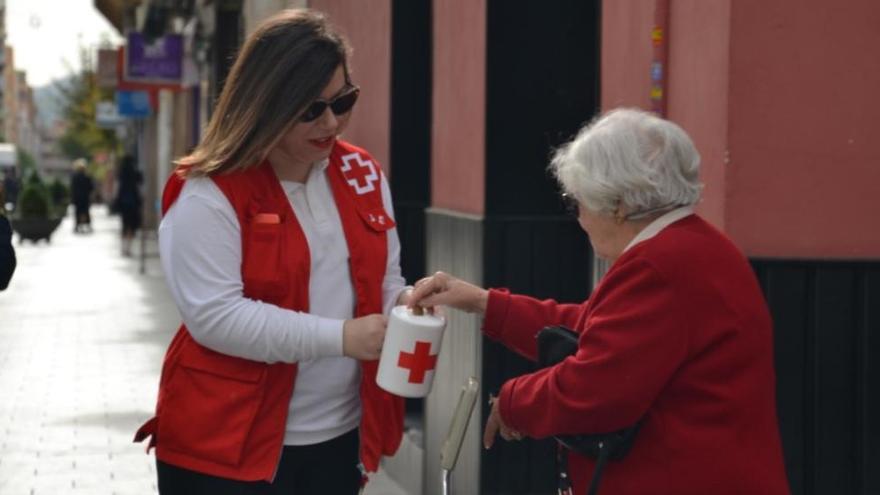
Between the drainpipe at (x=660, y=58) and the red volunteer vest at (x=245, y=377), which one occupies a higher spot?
the drainpipe at (x=660, y=58)

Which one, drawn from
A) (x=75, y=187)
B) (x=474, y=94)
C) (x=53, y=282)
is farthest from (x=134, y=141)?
(x=474, y=94)

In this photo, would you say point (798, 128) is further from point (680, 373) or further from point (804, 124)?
point (680, 373)

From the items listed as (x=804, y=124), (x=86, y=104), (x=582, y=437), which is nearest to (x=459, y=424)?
(x=582, y=437)

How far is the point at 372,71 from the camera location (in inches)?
340

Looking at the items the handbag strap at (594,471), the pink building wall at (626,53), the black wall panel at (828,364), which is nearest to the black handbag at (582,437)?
the handbag strap at (594,471)

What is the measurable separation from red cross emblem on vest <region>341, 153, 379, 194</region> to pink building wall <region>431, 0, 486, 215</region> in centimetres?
277

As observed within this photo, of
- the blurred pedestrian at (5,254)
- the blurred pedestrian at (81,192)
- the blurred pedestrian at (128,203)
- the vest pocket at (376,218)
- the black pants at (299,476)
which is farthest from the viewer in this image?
the blurred pedestrian at (81,192)

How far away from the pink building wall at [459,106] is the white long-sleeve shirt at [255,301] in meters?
2.98

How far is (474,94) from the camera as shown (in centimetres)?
650

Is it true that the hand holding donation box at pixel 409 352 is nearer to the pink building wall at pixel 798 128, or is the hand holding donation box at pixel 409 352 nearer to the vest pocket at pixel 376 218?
the vest pocket at pixel 376 218

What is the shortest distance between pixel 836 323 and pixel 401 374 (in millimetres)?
1718

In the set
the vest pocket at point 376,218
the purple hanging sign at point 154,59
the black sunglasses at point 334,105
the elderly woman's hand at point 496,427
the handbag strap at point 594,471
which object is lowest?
the handbag strap at point 594,471

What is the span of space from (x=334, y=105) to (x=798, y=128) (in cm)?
169

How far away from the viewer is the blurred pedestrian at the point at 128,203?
2733 centimetres
